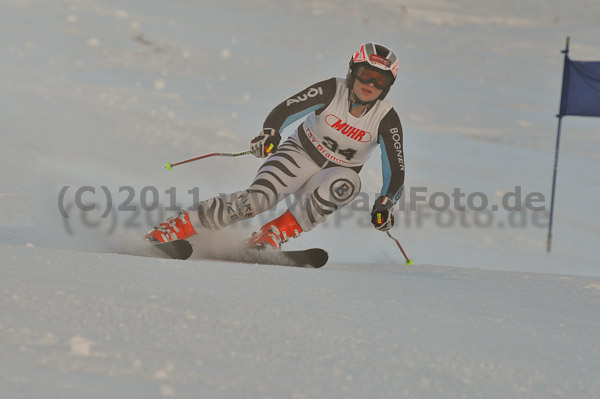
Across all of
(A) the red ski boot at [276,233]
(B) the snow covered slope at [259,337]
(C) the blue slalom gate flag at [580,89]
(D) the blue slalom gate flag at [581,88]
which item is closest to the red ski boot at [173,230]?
(A) the red ski boot at [276,233]

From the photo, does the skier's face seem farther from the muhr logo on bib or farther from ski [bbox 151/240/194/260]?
ski [bbox 151/240/194/260]

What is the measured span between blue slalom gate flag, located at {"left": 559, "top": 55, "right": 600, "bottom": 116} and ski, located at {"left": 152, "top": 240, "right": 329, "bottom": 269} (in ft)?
13.8

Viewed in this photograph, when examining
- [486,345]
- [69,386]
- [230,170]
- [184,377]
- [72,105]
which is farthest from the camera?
[72,105]

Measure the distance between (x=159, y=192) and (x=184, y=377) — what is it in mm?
4901

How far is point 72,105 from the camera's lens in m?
9.87

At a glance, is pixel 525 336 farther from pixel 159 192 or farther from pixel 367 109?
pixel 159 192

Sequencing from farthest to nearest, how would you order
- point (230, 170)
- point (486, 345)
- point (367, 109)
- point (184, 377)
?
point (230, 170), point (367, 109), point (486, 345), point (184, 377)

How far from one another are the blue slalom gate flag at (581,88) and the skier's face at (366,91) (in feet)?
12.2

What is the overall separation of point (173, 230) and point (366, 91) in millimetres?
1418

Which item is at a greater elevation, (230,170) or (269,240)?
(230,170)

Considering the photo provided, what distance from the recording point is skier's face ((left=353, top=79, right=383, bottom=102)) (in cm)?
431

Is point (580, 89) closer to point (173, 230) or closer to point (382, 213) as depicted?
point (382, 213)

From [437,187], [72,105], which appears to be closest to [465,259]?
[437,187]

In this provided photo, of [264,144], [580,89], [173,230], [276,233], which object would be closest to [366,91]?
[264,144]
